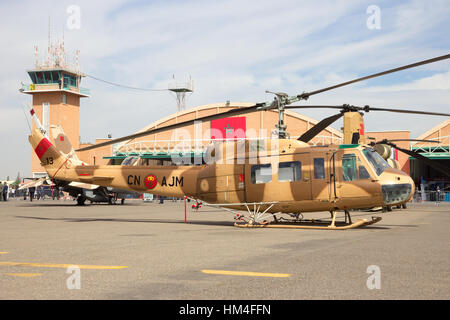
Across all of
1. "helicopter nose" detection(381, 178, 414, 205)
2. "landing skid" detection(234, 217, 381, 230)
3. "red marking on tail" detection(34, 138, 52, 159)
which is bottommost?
"landing skid" detection(234, 217, 381, 230)

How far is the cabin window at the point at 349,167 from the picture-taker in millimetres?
15452

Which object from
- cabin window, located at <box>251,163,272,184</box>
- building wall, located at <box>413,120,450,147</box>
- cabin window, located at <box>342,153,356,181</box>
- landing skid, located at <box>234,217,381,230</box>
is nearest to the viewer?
landing skid, located at <box>234,217,381,230</box>

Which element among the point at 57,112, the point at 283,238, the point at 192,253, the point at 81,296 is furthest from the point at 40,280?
the point at 57,112

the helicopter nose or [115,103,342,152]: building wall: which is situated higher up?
[115,103,342,152]: building wall

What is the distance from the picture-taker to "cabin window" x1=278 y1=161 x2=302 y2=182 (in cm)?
1611

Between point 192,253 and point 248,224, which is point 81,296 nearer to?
point 192,253

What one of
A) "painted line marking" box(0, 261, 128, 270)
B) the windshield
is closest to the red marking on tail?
the windshield

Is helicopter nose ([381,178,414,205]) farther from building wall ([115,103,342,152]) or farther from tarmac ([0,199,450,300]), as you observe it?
building wall ([115,103,342,152])

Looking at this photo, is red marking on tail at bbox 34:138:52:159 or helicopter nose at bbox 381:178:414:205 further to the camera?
red marking on tail at bbox 34:138:52:159

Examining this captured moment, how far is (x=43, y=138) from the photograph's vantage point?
22766mm

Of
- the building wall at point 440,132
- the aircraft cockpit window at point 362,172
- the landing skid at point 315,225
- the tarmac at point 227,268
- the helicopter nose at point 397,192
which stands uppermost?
the building wall at point 440,132

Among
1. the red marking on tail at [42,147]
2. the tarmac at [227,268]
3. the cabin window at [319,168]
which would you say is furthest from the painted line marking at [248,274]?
the red marking on tail at [42,147]

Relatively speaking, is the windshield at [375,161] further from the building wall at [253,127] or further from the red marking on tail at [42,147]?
the building wall at [253,127]
